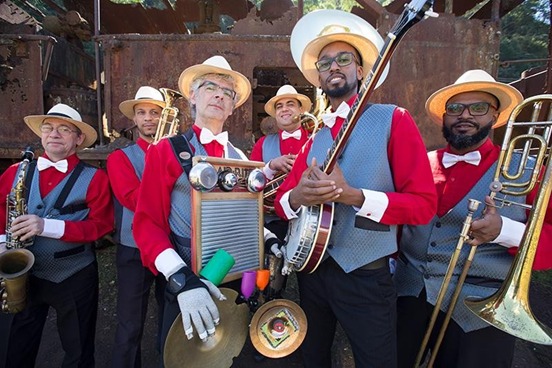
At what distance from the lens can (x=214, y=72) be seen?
233 centimetres

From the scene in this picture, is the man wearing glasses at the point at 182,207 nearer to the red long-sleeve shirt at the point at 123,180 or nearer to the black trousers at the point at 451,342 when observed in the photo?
the red long-sleeve shirt at the point at 123,180

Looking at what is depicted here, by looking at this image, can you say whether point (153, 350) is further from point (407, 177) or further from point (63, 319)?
point (407, 177)

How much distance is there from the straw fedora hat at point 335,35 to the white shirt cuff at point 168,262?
1512 millimetres

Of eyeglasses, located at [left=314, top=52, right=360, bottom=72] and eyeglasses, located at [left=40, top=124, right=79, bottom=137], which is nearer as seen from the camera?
eyeglasses, located at [left=314, top=52, right=360, bottom=72]

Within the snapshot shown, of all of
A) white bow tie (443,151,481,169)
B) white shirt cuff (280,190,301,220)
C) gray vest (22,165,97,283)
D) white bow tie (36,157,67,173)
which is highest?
white bow tie (443,151,481,169)

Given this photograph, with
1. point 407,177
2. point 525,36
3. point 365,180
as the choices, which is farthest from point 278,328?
point 525,36

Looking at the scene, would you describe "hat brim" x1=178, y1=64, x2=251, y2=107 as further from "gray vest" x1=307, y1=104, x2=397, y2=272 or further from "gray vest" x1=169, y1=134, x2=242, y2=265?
"gray vest" x1=307, y1=104, x2=397, y2=272

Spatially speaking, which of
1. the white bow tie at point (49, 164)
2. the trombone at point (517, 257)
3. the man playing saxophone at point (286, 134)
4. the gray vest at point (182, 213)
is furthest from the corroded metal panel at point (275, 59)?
the gray vest at point (182, 213)

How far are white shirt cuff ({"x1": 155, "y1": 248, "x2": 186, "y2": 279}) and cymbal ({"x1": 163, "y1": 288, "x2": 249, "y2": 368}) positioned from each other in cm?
23

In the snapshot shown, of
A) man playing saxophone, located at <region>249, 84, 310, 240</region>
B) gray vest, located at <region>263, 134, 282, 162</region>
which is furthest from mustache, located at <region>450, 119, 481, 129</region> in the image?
gray vest, located at <region>263, 134, 282, 162</region>

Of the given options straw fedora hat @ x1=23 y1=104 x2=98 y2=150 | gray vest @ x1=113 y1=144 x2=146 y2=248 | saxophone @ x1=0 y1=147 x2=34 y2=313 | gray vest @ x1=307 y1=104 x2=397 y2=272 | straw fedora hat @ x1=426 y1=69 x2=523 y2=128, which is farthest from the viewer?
gray vest @ x1=113 y1=144 x2=146 y2=248

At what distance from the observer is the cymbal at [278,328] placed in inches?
77.4

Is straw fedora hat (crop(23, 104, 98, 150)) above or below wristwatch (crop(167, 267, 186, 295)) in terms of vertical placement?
above

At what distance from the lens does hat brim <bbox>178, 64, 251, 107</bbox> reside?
7.49 feet
